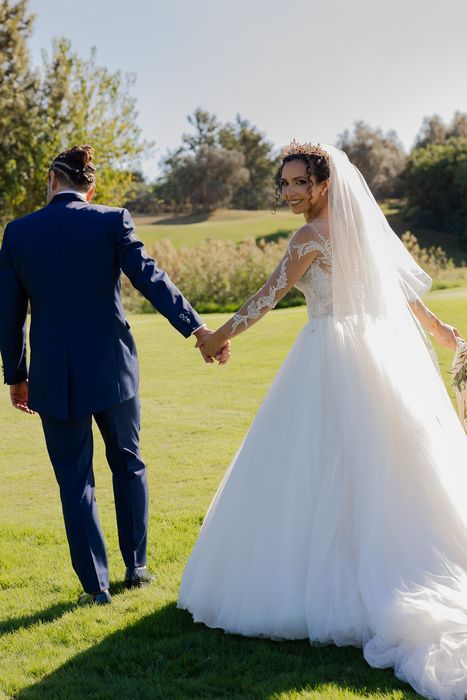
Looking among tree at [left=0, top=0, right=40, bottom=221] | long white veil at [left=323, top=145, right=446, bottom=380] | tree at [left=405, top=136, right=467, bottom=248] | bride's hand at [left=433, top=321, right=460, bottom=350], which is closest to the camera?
long white veil at [left=323, top=145, right=446, bottom=380]

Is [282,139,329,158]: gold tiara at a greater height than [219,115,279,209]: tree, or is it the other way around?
[219,115,279,209]: tree

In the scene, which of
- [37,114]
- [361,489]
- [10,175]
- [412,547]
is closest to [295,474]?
[361,489]

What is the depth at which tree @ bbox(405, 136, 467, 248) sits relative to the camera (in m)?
45.6

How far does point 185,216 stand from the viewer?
65.1m

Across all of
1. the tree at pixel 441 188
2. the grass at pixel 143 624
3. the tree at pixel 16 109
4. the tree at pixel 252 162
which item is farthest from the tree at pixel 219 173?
the grass at pixel 143 624

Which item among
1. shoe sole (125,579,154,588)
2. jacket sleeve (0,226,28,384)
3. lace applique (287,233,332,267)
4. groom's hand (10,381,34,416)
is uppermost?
lace applique (287,233,332,267)

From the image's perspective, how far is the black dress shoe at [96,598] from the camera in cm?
410

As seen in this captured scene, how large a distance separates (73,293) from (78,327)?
0.54 ft

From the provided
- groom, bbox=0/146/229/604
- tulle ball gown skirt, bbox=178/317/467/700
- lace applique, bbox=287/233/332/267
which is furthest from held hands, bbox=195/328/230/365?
lace applique, bbox=287/233/332/267

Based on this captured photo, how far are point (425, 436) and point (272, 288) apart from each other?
41.2 inches

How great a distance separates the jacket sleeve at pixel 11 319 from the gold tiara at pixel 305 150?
1.43 meters

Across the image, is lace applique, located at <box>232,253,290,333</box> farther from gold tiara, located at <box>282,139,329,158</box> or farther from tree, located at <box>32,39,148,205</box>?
tree, located at <box>32,39,148,205</box>

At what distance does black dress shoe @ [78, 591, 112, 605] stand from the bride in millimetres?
427

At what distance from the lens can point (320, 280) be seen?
13.0ft
